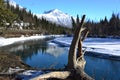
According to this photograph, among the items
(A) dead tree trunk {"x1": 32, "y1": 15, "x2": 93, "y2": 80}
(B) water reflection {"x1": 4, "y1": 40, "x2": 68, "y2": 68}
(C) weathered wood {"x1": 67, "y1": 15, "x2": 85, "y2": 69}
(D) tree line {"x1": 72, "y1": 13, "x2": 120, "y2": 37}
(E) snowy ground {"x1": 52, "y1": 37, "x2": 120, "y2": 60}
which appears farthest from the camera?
(D) tree line {"x1": 72, "y1": 13, "x2": 120, "y2": 37}

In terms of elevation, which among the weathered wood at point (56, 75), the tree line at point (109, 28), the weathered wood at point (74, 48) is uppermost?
the weathered wood at point (74, 48)

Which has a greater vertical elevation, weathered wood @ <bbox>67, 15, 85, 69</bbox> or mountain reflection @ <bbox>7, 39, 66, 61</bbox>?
weathered wood @ <bbox>67, 15, 85, 69</bbox>

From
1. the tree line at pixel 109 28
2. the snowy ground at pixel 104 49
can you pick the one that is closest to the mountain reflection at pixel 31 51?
the snowy ground at pixel 104 49

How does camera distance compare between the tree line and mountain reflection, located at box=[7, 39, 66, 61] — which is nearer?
mountain reflection, located at box=[7, 39, 66, 61]

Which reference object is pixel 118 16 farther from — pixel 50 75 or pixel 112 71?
pixel 50 75

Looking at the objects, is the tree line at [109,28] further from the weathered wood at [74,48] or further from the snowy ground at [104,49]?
the weathered wood at [74,48]

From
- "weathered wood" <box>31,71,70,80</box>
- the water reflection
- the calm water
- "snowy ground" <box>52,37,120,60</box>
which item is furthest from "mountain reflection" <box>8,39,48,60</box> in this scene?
"weathered wood" <box>31,71,70,80</box>

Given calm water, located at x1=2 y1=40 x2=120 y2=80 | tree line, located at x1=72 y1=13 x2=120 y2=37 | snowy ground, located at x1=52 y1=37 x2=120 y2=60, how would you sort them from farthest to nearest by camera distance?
1. tree line, located at x1=72 y1=13 x2=120 y2=37
2. snowy ground, located at x1=52 y1=37 x2=120 y2=60
3. calm water, located at x1=2 y1=40 x2=120 y2=80

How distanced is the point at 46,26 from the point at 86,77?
166840mm

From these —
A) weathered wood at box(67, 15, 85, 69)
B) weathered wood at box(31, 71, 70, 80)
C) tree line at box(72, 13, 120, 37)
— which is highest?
weathered wood at box(67, 15, 85, 69)

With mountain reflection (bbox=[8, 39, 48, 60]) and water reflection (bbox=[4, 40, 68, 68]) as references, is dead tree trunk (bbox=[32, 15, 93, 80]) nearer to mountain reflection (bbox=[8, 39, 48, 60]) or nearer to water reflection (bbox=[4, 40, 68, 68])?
water reflection (bbox=[4, 40, 68, 68])

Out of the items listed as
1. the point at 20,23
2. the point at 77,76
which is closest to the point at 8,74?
the point at 77,76

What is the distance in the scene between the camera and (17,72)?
37.6 ft

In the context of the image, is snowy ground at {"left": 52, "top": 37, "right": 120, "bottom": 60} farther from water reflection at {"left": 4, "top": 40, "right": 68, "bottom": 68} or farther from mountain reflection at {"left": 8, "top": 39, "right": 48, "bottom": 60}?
mountain reflection at {"left": 8, "top": 39, "right": 48, "bottom": 60}
